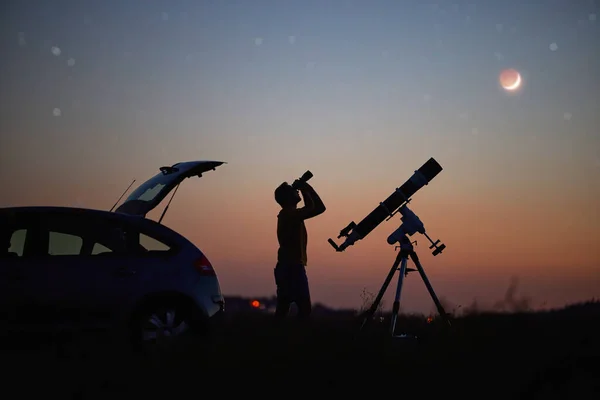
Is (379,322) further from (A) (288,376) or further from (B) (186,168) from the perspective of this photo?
(A) (288,376)

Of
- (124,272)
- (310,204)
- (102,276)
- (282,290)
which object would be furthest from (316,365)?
(310,204)

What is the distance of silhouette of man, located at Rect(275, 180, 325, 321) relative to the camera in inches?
504

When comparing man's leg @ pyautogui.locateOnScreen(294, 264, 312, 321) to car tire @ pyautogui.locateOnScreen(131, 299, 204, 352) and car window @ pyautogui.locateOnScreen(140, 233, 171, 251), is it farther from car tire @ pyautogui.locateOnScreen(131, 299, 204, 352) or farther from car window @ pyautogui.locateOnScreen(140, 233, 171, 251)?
car window @ pyautogui.locateOnScreen(140, 233, 171, 251)

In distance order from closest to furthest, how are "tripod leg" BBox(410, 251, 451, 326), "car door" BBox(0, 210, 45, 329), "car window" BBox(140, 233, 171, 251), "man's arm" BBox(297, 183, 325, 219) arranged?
1. "car door" BBox(0, 210, 45, 329)
2. "car window" BBox(140, 233, 171, 251)
3. "tripod leg" BBox(410, 251, 451, 326)
4. "man's arm" BBox(297, 183, 325, 219)

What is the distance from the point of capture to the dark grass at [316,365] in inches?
297

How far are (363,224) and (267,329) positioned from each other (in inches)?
A: 82.6

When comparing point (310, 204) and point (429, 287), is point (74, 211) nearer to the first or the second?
point (310, 204)

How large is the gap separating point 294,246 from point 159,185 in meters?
2.60

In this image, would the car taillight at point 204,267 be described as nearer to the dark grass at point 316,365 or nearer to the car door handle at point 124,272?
the dark grass at point 316,365

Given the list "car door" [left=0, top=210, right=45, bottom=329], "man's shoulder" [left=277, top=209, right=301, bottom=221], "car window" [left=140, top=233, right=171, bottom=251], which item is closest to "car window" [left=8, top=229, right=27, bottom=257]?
"car door" [left=0, top=210, right=45, bottom=329]

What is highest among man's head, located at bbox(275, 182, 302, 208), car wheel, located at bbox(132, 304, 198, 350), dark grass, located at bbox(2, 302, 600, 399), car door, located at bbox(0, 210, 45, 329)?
man's head, located at bbox(275, 182, 302, 208)

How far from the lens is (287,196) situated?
1302 centimetres

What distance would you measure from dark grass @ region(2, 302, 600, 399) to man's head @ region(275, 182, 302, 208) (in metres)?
2.06

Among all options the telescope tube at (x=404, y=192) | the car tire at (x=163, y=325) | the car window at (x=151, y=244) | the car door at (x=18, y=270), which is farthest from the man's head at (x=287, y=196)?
the car door at (x=18, y=270)
